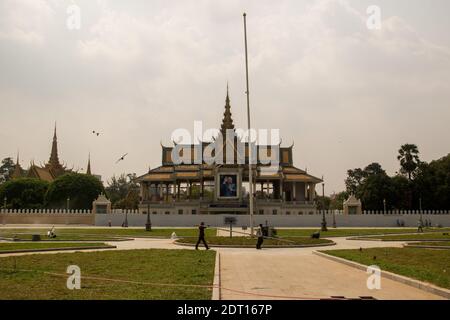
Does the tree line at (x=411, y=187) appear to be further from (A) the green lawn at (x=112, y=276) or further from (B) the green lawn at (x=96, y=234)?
(A) the green lawn at (x=112, y=276)

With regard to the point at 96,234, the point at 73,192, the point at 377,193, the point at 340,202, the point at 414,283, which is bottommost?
the point at 96,234

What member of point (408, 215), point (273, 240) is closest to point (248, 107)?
point (273, 240)

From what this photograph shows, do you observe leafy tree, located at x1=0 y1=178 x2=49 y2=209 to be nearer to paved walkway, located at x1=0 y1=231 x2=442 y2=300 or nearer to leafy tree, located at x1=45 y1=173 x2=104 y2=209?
leafy tree, located at x1=45 y1=173 x2=104 y2=209

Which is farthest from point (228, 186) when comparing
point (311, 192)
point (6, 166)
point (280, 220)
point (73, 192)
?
point (6, 166)

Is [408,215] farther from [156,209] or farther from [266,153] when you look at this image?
[156,209]

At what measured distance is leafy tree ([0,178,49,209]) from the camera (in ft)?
299

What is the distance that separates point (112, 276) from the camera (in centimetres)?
1391

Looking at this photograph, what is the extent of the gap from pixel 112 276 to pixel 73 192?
78350 mm

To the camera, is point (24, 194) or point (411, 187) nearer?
point (411, 187)

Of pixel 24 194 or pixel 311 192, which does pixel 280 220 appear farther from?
pixel 24 194

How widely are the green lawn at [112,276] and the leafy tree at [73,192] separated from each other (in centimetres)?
7037

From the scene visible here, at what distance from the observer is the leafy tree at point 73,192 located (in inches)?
3445

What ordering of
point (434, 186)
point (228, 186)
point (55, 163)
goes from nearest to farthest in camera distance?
point (228, 186) → point (434, 186) → point (55, 163)
